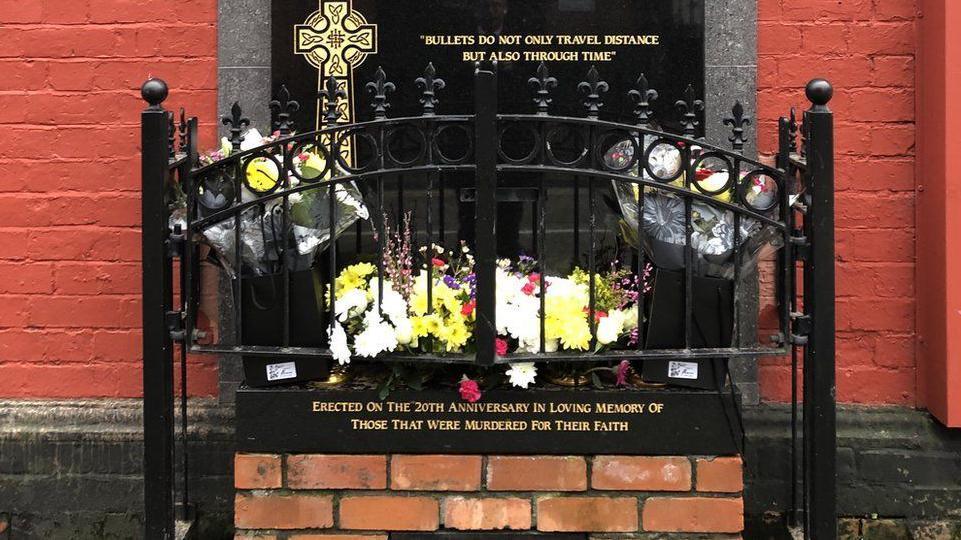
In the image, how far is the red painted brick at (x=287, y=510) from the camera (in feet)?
9.45

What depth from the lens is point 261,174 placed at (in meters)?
2.86

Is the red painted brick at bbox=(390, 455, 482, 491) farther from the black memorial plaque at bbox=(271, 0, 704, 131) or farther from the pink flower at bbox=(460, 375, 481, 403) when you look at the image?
the black memorial plaque at bbox=(271, 0, 704, 131)

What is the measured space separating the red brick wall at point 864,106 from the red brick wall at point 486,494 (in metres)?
1.27

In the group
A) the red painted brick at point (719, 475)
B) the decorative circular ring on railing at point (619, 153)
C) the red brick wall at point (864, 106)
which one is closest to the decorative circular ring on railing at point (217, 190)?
the decorative circular ring on railing at point (619, 153)

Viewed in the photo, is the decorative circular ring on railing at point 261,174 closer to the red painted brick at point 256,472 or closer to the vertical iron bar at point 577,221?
the red painted brick at point 256,472

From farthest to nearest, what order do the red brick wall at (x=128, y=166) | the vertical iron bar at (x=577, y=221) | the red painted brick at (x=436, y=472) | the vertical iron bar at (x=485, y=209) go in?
the red brick wall at (x=128, y=166)
the vertical iron bar at (x=577, y=221)
the red painted brick at (x=436, y=472)
the vertical iron bar at (x=485, y=209)

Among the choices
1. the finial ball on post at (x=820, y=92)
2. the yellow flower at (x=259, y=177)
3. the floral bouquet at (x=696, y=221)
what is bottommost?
the floral bouquet at (x=696, y=221)

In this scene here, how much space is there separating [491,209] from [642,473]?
0.91 meters

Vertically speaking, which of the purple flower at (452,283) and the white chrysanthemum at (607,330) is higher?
the purple flower at (452,283)

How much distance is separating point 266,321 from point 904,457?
8.00 ft

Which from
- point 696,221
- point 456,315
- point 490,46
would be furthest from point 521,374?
point 490,46

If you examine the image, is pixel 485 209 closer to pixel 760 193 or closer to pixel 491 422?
pixel 491 422

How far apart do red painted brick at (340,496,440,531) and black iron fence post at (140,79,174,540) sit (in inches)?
22.2

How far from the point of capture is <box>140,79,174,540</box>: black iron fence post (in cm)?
275
